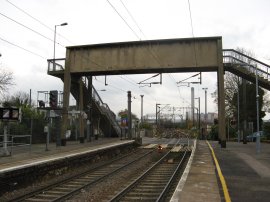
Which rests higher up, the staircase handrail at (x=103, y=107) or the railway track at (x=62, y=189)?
the staircase handrail at (x=103, y=107)

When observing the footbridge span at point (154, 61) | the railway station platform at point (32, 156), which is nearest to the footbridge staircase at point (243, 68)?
the footbridge span at point (154, 61)

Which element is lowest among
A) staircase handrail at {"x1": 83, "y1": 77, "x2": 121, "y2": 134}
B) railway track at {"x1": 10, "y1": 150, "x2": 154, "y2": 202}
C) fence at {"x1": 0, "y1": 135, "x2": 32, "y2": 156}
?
railway track at {"x1": 10, "y1": 150, "x2": 154, "y2": 202}

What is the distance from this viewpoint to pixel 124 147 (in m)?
31.1

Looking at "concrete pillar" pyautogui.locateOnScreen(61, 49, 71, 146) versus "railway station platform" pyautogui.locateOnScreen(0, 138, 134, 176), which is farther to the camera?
"concrete pillar" pyautogui.locateOnScreen(61, 49, 71, 146)

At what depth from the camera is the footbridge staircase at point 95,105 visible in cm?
3183

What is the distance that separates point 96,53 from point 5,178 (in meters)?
20.1

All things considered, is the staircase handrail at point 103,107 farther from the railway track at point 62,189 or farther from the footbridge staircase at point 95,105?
the railway track at point 62,189

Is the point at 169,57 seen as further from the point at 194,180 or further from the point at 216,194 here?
the point at 216,194

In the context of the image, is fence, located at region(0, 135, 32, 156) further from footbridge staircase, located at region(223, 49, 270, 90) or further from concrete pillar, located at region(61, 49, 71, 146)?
footbridge staircase, located at region(223, 49, 270, 90)

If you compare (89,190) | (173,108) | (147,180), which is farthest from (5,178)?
(173,108)

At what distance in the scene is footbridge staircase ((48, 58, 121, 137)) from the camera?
104 feet

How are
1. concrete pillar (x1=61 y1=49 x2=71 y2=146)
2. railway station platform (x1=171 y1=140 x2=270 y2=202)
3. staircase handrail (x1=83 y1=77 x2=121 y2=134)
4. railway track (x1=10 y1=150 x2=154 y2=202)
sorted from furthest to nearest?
1. staircase handrail (x1=83 y1=77 x2=121 y2=134)
2. concrete pillar (x1=61 y1=49 x2=71 y2=146)
3. railway track (x1=10 y1=150 x2=154 y2=202)
4. railway station platform (x1=171 y1=140 x2=270 y2=202)

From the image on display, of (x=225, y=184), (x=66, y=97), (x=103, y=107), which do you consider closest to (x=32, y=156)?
(x=225, y=184)

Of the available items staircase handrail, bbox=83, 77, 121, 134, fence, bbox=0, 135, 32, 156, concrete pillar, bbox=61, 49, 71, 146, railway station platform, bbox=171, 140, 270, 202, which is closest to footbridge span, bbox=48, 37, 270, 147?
concrete pillar, bbox=61, 49, 71, 146
